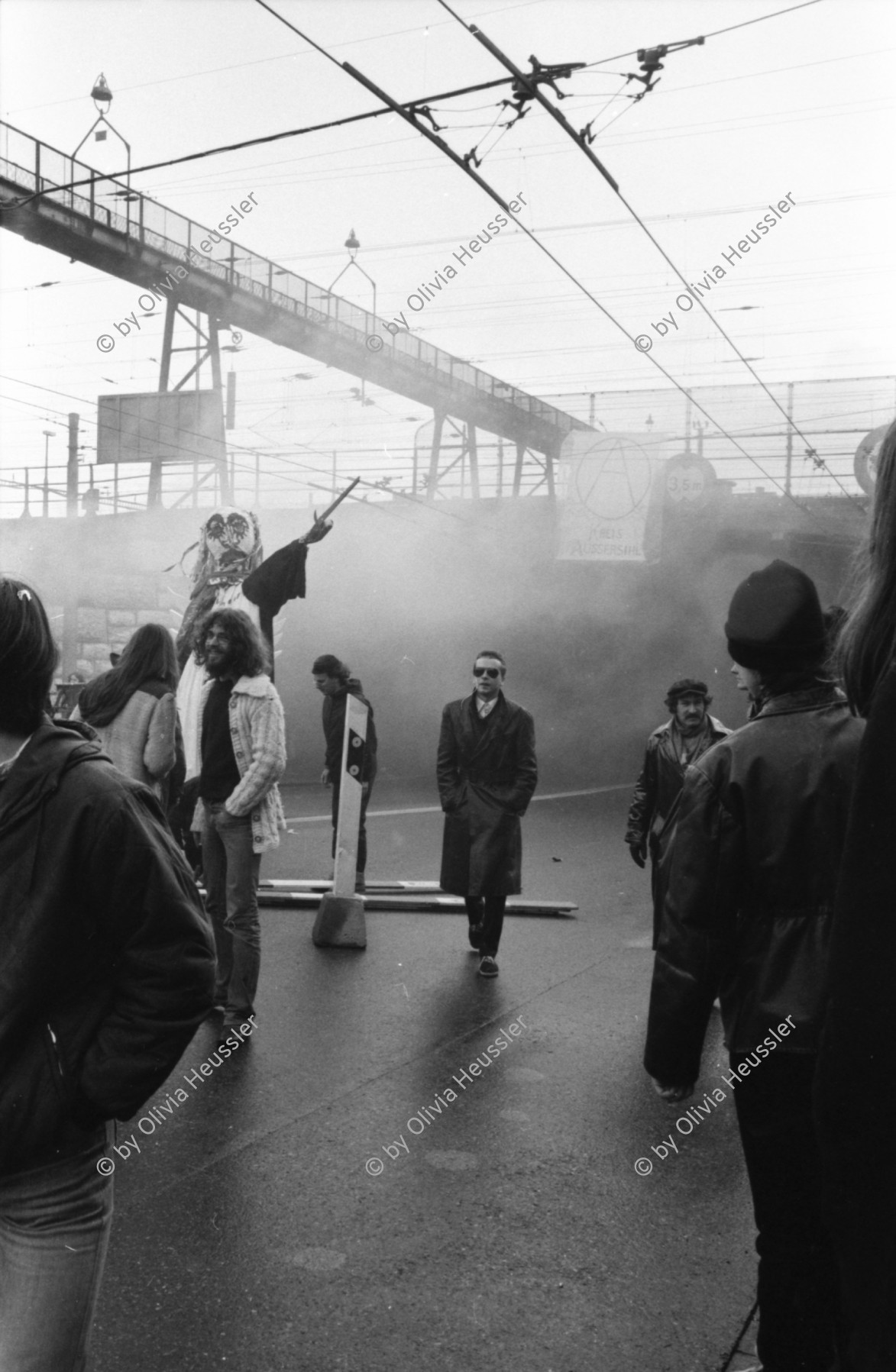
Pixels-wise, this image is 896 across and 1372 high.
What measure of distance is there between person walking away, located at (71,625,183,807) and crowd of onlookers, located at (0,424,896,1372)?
2566mm

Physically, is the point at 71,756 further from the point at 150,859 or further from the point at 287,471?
the point at 287,471

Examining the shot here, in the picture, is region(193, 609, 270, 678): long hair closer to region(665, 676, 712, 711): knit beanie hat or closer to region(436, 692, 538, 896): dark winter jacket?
region(436, 692, 538, 896): dark winter jacket

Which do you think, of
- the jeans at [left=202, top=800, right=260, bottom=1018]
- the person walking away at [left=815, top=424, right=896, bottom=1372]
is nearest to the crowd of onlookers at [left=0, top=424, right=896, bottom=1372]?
the person walking away at [left=815, top=424, right=896, bottom=1372]

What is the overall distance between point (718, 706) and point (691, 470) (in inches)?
271

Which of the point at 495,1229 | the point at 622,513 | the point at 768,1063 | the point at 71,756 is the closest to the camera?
the point at 71,756

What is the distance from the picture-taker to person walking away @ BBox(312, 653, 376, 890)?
27.0 ft

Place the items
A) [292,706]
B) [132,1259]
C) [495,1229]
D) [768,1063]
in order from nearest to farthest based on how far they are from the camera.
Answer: [768,1063]
[132,1259]
[495,1229]
[292,706]

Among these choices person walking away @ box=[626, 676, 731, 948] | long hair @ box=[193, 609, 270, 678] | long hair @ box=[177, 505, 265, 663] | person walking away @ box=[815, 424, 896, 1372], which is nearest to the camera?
person walking away @ box=[815, 424, 896, 1372]

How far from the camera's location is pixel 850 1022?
934mm

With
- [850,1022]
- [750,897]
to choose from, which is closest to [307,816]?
[750,897]

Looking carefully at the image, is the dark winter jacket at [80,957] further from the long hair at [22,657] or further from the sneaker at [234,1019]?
the sneaker at [234,1019]

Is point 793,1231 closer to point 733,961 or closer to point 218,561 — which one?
point 733,961

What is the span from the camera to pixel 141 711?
15.6 feet

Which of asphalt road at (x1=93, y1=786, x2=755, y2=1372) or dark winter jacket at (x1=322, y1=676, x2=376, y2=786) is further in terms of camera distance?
dark winter jacket at (x1=322, y1=676, x2=376, y2=786)
